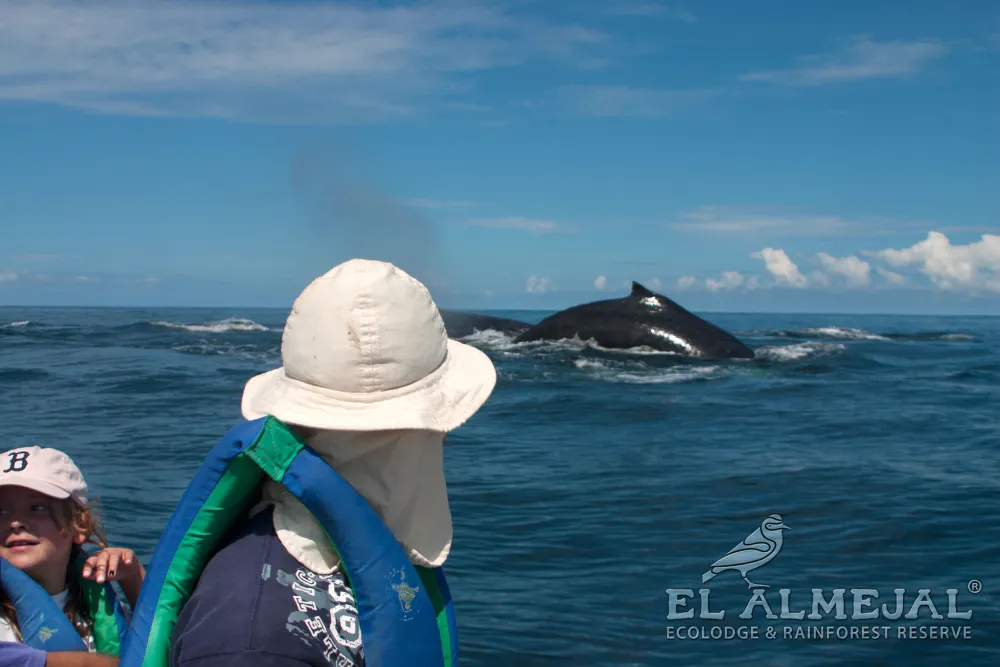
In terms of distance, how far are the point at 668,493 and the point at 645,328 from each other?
14773 millimetres

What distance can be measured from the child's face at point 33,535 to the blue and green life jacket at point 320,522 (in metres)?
0.96

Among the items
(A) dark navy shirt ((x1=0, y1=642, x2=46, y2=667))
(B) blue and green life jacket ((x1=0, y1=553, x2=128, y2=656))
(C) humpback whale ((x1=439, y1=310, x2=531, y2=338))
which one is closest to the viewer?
(A) dark navy shirt ((x1=0, y1=642, x2=46, y2=667))

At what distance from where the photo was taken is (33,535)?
9.27ft

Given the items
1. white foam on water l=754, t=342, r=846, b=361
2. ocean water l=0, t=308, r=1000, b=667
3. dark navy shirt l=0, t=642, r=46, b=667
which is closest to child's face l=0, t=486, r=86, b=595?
dark navy shirt l=0, t=642, r=46, b=667

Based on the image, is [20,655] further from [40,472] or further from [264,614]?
[264,614]

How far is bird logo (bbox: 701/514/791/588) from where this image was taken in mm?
6922

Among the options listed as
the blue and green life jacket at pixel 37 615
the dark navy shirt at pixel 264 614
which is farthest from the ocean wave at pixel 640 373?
the dark navy shirt at pixel 264 614

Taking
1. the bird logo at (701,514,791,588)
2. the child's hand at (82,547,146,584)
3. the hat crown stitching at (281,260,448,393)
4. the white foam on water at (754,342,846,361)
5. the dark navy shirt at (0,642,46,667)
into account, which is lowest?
the bird logo at (701,514,791,588)

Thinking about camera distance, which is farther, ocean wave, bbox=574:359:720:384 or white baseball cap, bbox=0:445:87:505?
ocean wave, bbox=574:359:720:384

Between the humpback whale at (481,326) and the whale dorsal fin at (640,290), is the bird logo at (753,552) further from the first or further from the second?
the humpback whale at (481,326)

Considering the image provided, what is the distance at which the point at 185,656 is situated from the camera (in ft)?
5.96

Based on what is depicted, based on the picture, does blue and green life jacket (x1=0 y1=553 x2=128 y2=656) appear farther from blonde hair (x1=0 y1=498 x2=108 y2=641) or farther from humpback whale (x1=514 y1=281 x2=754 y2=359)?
humpback whale (x1=514 y1=281 x2=754 y2=359)

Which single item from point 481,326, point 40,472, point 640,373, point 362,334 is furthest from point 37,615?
point 481,326

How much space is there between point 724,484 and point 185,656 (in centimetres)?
822
